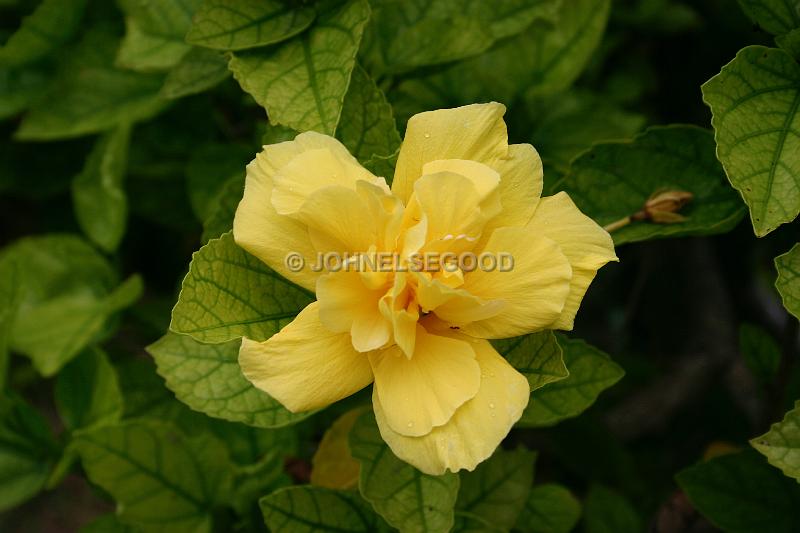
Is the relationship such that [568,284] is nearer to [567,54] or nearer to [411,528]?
[411,528]

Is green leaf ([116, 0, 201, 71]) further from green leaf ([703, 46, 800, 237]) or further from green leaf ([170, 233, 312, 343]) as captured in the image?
green leaf ([703, 46, 800, 237])

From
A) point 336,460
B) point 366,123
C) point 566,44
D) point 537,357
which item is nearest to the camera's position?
point 537,357

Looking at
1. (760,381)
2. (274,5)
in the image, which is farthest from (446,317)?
(760,381)

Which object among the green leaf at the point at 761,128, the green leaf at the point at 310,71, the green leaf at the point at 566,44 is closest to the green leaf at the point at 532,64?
the green leaf at the point at 566,44

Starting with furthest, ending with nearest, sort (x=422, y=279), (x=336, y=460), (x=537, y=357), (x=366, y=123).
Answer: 1. (x=336, y=460)
2. (x=366, y=123)
3. (x=537, y=357)
4. (x=422, y=279)

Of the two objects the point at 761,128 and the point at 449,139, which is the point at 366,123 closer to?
the point at 449,139

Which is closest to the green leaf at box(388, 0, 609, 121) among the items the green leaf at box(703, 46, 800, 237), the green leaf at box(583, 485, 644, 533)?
the green leaf at box(703, 46, 800, 237)

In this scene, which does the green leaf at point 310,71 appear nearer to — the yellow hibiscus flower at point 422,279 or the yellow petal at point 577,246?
the yellow hibiscus flower at point 422,279

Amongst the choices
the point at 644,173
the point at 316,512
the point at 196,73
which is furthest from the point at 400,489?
the point at 196,73
